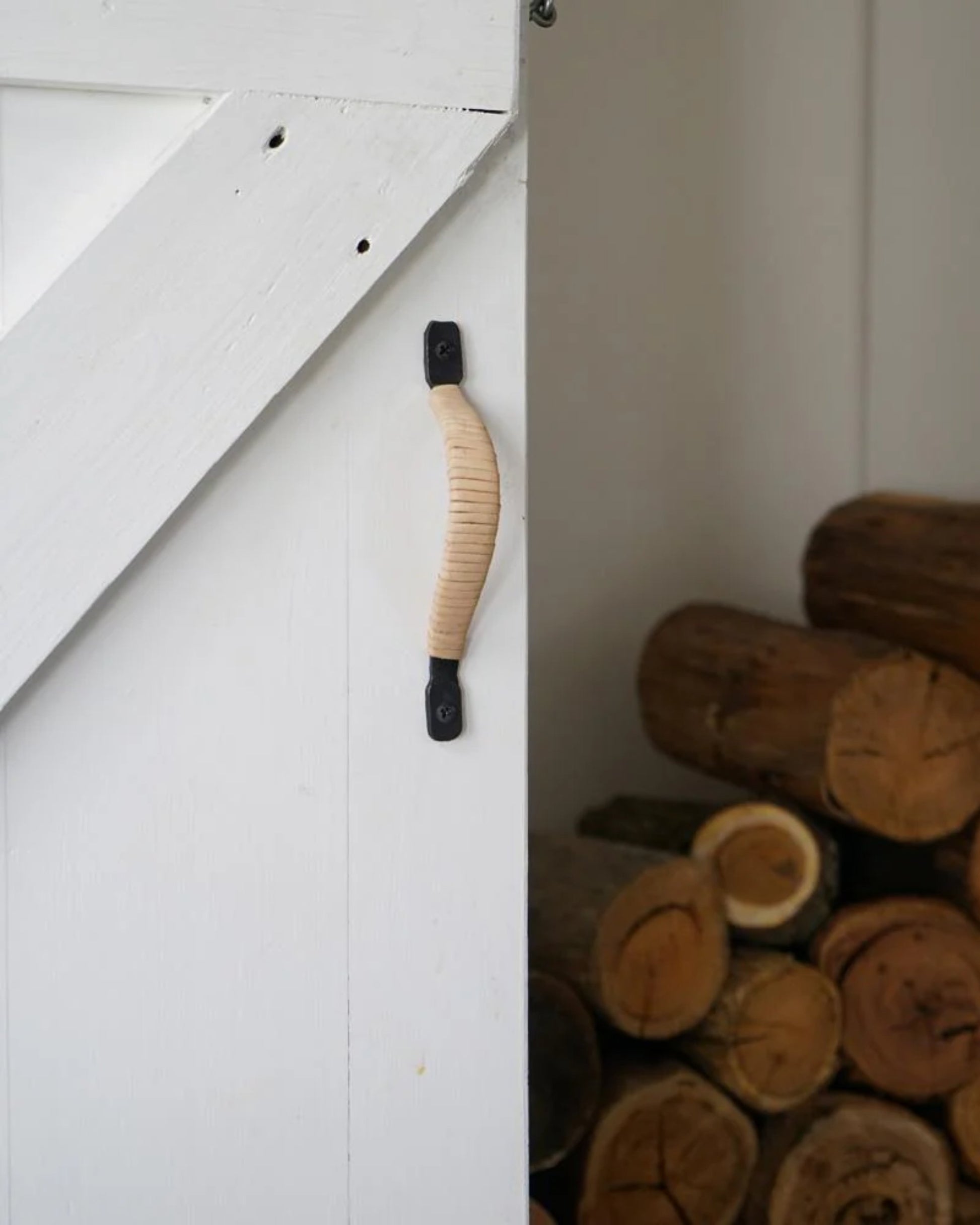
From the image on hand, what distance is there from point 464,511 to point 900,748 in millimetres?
830

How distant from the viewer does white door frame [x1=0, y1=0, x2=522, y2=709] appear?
3.01ft

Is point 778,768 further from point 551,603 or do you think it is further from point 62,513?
point 62,513

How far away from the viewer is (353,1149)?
1.03 meters

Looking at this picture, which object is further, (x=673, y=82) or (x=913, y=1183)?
(x=673, y=82)

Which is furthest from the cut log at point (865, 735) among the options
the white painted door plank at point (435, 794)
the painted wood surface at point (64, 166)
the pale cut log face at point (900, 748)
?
the painted wood surface at point (64, 166)

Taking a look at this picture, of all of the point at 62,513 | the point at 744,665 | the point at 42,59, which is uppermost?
the point at 42,59

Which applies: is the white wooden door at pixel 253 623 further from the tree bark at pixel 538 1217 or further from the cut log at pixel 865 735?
the cut log at pixel 865 735

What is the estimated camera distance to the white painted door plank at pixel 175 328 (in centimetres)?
92

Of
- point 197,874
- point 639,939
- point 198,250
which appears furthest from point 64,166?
point 639,939

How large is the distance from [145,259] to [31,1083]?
547 mm

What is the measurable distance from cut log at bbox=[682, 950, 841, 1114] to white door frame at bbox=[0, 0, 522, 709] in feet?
3.25

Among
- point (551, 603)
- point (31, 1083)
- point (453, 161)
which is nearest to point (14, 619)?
point (31, 1083)

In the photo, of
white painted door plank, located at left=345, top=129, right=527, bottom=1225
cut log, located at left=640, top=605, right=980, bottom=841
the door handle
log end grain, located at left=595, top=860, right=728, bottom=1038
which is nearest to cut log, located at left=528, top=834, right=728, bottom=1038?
log end grain, located at left=595, top=860, right=728, bottom=1038

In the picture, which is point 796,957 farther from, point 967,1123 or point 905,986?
point 967,1123
